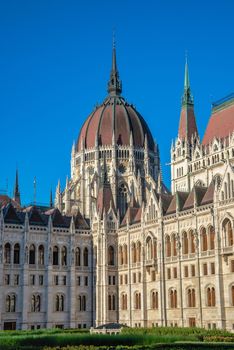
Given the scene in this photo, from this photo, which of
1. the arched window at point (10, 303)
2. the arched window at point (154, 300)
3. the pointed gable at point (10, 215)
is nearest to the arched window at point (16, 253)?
the pointed gable at point (10, 215)

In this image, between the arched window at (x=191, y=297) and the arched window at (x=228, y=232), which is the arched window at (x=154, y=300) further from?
the arched window at (x=228, y=232)

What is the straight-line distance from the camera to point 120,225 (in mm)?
91812

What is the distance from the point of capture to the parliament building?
70.8 m

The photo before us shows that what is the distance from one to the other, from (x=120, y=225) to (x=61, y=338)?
46.7m

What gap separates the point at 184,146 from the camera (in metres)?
99.6

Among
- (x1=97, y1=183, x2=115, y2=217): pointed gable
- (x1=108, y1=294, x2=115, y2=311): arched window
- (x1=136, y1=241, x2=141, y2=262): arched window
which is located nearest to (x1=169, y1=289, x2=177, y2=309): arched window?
(x1=136, y1=241, x2=141, y2=262): arched window

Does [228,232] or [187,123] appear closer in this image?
[228,232]

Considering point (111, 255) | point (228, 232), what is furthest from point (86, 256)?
point (228, 232)

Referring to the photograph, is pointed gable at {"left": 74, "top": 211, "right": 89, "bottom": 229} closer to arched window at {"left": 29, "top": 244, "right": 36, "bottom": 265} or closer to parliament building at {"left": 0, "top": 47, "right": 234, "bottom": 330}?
parliament building at {"left": 0, "top": 47, "right": 234, "bottom": 330}

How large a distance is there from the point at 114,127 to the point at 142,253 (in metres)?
44.4

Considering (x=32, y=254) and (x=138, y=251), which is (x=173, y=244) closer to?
(x=138, y=251)

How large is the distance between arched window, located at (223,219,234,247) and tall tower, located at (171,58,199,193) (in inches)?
1089

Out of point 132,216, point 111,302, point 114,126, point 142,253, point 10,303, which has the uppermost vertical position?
point 114,126

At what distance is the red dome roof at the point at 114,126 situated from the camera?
122 metres
